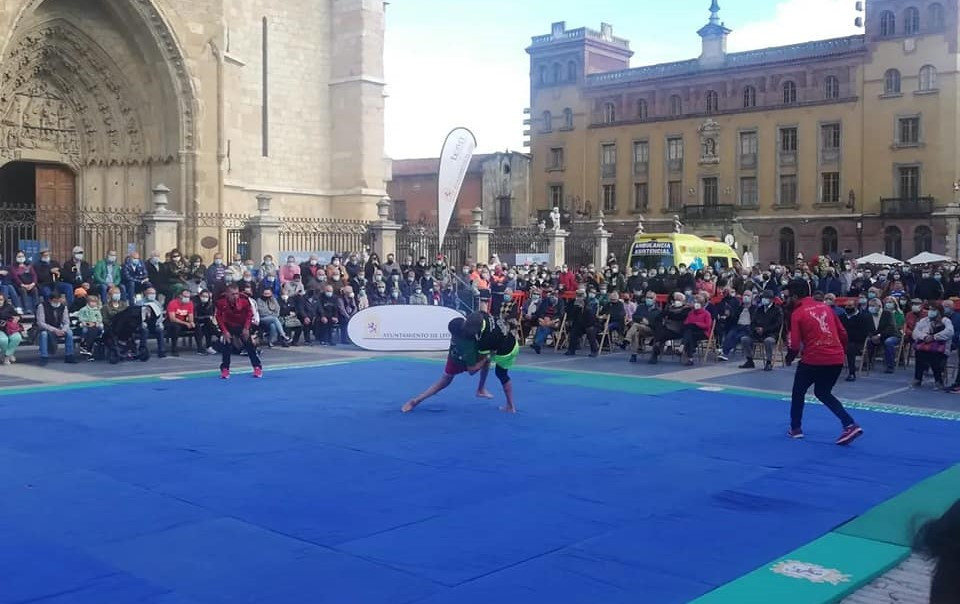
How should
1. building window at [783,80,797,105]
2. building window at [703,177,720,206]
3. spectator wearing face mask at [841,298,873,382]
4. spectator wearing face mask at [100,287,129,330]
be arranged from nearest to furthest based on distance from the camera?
1. spectator wearing face mask at [841,298,873,382]
2. spectator wearing face mask at [100,287,129,330]
3. building window at [783,80,797,105]
4. building window at [703,177,720,206]

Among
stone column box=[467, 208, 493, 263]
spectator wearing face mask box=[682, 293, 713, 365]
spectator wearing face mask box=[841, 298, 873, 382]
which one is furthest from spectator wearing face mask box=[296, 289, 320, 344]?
spectator wearing face mask box=[841, 298, 873, 382]

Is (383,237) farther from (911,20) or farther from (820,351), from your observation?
(911,20)

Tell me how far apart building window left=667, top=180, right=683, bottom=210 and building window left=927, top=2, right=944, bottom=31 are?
1579 cm

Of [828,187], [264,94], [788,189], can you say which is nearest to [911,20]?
[828,187]

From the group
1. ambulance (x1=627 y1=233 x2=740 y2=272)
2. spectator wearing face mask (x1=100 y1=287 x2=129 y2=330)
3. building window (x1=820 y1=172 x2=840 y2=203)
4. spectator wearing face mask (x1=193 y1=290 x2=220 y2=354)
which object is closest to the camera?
spectator wearing face mask (x1=100 y1=287 x2=129 y2=330)

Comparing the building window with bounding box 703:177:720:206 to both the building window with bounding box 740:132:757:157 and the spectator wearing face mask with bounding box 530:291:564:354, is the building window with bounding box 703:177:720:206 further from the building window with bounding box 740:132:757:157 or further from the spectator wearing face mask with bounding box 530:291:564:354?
the spectator wearing face mask with bounding box 530:291:564:354

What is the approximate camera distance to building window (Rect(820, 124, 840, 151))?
178 feet

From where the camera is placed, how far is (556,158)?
211 feet

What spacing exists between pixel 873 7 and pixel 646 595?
53602mm

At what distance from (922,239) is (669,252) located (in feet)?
92.9

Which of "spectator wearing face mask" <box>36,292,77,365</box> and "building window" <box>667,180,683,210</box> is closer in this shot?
"spectator wearing face mask" <box>36,292,77,365</box>

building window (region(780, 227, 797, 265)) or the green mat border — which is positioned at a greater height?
building window (region(780, 227, 797, 265))

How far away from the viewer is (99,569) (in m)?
5.82

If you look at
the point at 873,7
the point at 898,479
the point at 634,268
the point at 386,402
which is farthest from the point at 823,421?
the point at 873,7
